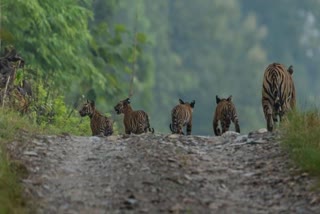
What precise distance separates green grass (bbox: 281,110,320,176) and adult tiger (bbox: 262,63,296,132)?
Result: 2050 mm

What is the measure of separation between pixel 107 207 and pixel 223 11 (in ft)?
275

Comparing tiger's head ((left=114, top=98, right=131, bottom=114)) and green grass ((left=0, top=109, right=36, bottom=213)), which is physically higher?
tiger's head ((left=114, top=98, right=131, bottom=114))

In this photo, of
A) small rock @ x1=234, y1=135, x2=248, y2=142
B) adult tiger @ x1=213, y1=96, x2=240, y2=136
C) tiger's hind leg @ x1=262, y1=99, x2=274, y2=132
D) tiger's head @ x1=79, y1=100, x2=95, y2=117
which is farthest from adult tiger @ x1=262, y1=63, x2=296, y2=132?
tiger's head @ x1=79, y1=100, x2=95, y2=117

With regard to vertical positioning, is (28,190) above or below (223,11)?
below

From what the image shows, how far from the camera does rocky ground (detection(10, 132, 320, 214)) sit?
1125 cm

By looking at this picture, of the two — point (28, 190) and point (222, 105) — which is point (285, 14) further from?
point (28, 190)

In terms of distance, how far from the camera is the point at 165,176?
12289 millimetres

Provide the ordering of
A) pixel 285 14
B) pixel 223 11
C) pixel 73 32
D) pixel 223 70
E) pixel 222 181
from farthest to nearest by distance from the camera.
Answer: pixel 285 14
pixel 223 11
pixel 223 70
pixel 73 32
pixel 222 181

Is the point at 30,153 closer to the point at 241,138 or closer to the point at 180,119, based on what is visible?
the point at 241,138

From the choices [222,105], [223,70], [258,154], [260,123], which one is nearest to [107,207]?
[258,154]

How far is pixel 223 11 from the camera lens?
309 feet

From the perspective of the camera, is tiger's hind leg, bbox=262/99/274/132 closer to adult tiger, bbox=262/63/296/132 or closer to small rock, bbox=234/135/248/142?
adult tiger, bbox=262/63/296/132

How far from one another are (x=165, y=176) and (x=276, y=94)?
15.0 feet

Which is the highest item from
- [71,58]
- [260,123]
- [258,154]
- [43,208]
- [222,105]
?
[260,123]
